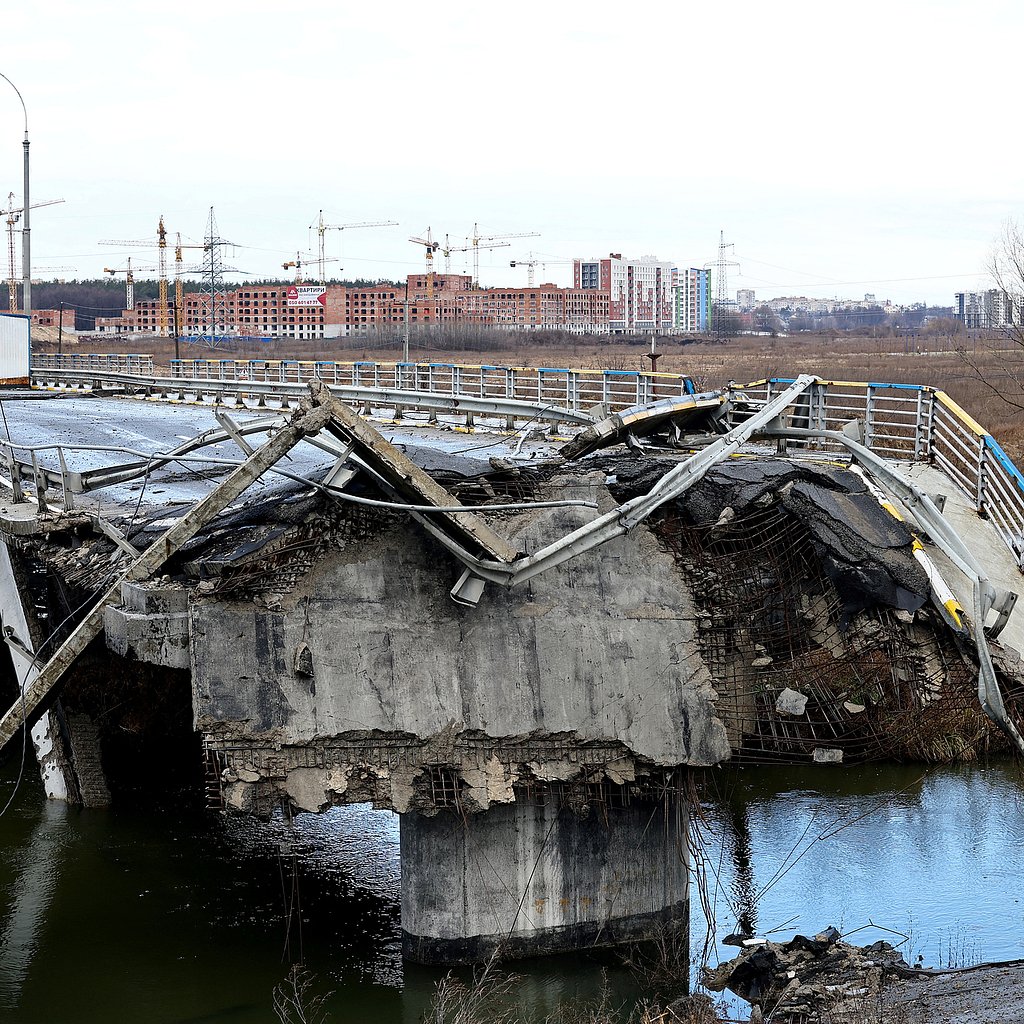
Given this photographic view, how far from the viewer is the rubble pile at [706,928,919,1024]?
→ 11.5 metres

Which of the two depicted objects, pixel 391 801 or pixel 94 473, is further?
pixel 94 473

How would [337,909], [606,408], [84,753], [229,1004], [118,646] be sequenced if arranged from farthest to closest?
[606,408], [84,753], [337,909], [229,1004], [118,646]

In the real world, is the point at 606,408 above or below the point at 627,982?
above

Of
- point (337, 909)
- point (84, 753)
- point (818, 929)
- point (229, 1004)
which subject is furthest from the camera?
point (84, 753)

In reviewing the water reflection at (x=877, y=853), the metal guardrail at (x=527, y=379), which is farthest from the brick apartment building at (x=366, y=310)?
the water reflection at (x=877, y=853)

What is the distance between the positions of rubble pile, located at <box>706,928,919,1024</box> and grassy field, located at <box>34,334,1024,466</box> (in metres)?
20.7

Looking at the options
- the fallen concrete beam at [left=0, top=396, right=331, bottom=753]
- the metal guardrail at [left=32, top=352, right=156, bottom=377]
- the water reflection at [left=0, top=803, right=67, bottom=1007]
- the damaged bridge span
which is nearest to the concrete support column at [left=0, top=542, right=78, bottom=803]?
the water reflection at [left=0, top=803, right=67, bottom=1007]

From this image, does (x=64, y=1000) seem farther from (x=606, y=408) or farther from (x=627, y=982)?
(x=606, y=408)

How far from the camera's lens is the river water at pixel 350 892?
515 inches

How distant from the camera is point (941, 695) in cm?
1229

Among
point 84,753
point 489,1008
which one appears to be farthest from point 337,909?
point 84,753

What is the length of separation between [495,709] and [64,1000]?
5.41m

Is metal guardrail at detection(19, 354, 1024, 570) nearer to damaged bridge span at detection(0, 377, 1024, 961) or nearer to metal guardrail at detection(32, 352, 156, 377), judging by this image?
damaged bridge span at detection(0, 377, 1024, 961)

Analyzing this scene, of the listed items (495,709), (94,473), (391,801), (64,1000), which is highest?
(94,473)
